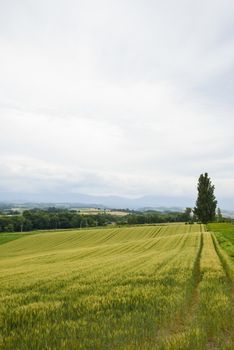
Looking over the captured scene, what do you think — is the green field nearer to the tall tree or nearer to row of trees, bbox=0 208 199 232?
the tall tree

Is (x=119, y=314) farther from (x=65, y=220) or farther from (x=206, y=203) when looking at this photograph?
(x=65, y=220)

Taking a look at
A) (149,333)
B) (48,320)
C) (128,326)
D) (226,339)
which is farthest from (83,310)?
(226,339)

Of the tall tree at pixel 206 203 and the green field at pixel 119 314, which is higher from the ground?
the tall tree at pixel 206 203

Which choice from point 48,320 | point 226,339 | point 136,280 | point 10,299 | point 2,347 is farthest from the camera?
point 136,280

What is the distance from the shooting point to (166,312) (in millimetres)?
9688

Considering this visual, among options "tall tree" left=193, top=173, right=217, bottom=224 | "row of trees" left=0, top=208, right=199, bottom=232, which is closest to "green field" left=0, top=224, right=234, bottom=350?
"tall tree" left=193, top=173, right=217, bottom=224

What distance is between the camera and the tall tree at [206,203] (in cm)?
9825

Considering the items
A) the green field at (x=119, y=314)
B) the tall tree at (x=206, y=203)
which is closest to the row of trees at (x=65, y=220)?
the tall tree at (x=206, y=203)

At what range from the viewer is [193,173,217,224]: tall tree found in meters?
98.2

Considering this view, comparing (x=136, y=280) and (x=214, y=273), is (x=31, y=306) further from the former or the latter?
(x=214, y=273)

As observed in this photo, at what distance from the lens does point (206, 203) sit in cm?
9831

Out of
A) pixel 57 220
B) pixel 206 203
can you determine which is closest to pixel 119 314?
pixel 206 203

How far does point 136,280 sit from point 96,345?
26.1 ft

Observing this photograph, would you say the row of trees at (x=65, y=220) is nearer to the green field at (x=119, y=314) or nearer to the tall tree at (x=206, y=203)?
the tall tree at (x=206, y=203)
